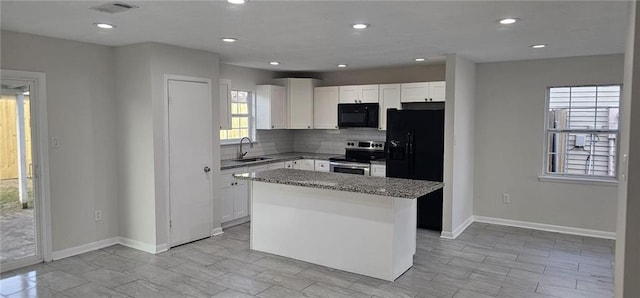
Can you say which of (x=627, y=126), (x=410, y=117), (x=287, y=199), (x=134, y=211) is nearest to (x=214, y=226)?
(x=134, y=211)

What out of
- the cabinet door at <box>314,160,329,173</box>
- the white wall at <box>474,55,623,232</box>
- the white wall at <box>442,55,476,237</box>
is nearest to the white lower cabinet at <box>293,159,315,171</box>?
the cabinet door at <box>314,160,329,173</box>

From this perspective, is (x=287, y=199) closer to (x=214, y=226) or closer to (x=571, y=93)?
(x=214, y=226)

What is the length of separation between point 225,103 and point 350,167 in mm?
2090

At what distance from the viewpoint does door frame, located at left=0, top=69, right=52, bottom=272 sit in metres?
A: 4.20

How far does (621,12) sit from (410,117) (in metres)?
2.79

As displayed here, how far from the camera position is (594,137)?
5.46 m

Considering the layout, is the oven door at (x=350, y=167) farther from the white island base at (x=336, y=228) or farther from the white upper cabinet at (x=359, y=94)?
the white island base at (x=336, y=228)

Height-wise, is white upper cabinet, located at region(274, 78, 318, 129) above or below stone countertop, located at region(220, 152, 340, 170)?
above

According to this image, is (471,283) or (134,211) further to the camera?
(134,211)

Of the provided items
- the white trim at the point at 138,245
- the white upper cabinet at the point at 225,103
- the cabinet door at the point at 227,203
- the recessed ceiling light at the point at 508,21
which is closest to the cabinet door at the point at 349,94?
the white upper cabinet at the point at 225,103

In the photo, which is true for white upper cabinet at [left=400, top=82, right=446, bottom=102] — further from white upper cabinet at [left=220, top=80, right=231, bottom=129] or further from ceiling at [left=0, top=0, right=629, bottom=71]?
white upper cabinet at [left=220, top=80, right=231, bottom=129]

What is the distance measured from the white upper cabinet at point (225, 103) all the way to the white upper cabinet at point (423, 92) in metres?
2.55

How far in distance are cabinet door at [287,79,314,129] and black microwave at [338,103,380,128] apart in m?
0.58

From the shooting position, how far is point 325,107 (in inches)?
279
